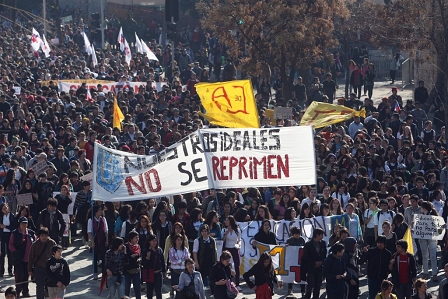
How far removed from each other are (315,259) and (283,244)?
1103 millimetres

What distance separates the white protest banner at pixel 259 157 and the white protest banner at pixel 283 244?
0.62 meters

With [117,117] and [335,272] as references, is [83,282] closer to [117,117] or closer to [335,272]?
[335,272]

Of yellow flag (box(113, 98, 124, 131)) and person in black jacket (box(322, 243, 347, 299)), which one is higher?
yellow flag (box(113, 98, 124, 131))

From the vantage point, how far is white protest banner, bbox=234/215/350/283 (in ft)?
52.5

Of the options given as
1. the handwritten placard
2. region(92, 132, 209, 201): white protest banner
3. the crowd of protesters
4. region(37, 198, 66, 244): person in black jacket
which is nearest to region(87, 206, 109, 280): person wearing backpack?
the crowd of protesters

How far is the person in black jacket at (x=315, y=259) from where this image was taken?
1532 centimetres

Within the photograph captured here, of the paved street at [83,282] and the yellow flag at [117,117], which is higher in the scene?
the yellow flag at [117,117]

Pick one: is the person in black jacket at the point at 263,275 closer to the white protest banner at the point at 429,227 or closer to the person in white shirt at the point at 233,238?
the person in white shirt at the point at 233,238

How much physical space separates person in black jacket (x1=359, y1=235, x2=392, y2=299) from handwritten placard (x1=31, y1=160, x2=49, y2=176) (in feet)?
22.5

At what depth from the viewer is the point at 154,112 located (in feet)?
90.3

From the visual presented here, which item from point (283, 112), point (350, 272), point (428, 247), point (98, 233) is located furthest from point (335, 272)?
point (283, 112)

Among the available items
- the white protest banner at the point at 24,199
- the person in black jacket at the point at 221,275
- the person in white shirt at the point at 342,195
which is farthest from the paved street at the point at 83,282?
the person in black jacket at the point at 221,275

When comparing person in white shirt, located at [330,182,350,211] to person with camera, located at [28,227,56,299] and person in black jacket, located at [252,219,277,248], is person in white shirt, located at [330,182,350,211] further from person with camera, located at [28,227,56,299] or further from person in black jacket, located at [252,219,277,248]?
person with camera, located at [28,227,56,299]

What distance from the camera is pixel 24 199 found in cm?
1828
